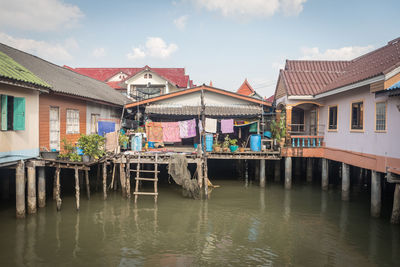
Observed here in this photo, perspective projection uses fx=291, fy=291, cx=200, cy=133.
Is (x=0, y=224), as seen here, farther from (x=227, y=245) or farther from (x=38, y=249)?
(x=227, y=245)

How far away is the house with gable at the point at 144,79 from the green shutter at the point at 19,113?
16294mm

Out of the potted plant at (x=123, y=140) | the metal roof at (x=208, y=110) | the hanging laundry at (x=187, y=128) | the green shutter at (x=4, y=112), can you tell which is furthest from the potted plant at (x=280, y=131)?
the green shutter at (x=4, y=112)

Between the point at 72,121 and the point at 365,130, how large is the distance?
43.2 feet

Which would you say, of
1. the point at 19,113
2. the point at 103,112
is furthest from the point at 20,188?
the point at 103,112

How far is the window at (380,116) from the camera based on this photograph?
10821mm

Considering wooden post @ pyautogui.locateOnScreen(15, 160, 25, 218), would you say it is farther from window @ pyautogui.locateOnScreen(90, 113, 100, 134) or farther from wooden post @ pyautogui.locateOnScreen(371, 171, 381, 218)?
wooden post @ pyautogui.locateOnScreen(371, 171, 381, 218)

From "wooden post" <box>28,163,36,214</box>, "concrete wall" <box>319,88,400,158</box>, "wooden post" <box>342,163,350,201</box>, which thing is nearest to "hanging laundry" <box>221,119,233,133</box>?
"concrete wall" <box>319,88,400,158</box>

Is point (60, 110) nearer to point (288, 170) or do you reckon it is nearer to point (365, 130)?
point (288, 170)

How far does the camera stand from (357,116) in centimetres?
1283

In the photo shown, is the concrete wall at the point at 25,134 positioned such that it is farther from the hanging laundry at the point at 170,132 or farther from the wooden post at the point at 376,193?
the wooden post at the point at 376,193

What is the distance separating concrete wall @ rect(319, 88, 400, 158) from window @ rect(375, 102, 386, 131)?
0.48 feet

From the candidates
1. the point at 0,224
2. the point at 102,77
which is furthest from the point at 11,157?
the point at 102,77

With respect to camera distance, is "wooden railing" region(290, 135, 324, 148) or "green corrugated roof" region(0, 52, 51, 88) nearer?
"green corrugated roof" region(0, 52, 51, 88)

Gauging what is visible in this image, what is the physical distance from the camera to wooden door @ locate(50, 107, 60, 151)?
1277 centimetres
